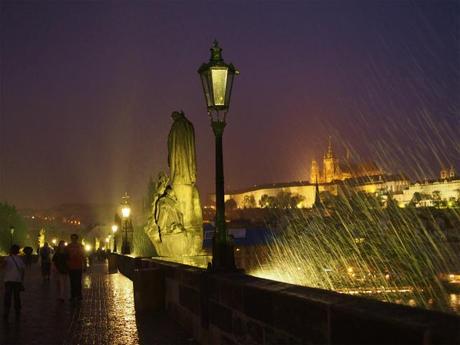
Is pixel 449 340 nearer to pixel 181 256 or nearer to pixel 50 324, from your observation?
pixel 50 324

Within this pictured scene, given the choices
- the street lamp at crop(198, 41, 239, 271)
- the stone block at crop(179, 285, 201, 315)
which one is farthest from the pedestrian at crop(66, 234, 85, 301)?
the street lamp at crop(198, 41, 239, 271)

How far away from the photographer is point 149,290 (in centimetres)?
1205

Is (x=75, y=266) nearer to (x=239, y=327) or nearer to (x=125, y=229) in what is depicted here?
(x=239, y=327)

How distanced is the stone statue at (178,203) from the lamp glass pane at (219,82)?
10108 mm

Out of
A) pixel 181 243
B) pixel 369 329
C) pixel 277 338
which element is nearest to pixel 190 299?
pixel 277 338

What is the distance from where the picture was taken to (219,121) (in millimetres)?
9398

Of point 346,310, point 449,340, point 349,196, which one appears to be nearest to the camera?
point 449,340

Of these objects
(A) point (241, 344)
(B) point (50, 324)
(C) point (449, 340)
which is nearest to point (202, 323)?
(A) point (241, 344)

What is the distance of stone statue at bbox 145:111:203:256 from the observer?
62.8 ft

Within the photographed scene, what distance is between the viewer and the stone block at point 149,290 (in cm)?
1195

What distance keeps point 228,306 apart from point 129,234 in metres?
26.7

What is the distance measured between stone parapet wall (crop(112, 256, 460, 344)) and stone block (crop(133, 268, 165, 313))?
278cm

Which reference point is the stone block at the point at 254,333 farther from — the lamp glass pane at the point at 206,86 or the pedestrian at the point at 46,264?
the pedestrian at the point at 46,264

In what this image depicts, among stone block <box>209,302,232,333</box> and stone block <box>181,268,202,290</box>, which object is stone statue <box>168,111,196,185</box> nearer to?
stone block <box>181,268,202,290</box>
